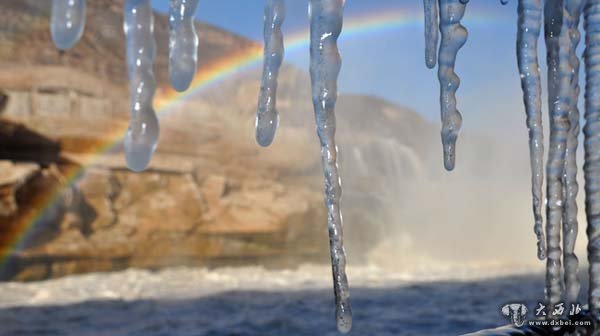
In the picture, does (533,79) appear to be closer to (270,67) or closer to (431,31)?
(431,31)

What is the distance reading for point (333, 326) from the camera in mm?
6203

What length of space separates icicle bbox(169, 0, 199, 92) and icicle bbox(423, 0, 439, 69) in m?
0.83

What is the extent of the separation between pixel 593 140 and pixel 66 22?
1866mm

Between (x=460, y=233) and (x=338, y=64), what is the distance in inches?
925

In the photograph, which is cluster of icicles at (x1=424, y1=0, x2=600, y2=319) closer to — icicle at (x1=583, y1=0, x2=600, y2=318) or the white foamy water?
icicle at (x1=583, y1=0, x2=600, y2=318)

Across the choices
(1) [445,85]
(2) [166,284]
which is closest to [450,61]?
(1) [445,85]

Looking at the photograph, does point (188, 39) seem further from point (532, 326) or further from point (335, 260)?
point (532, 326)

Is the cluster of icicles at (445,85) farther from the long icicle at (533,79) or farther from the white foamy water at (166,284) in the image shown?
the white foamy water at (166,284)

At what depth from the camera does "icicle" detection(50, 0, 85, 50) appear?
1.33 metres

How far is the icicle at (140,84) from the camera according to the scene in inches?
56.4

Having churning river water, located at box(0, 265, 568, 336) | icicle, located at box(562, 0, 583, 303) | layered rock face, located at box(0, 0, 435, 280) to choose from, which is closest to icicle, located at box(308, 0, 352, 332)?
icicle, located at box(562, 0, 583, 303)

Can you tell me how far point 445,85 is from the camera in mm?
1798

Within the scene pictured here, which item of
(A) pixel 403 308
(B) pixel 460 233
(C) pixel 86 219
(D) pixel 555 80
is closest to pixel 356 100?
(B) pixel 460 233

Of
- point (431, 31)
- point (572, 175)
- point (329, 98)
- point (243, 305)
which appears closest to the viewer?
point (329, 98)
